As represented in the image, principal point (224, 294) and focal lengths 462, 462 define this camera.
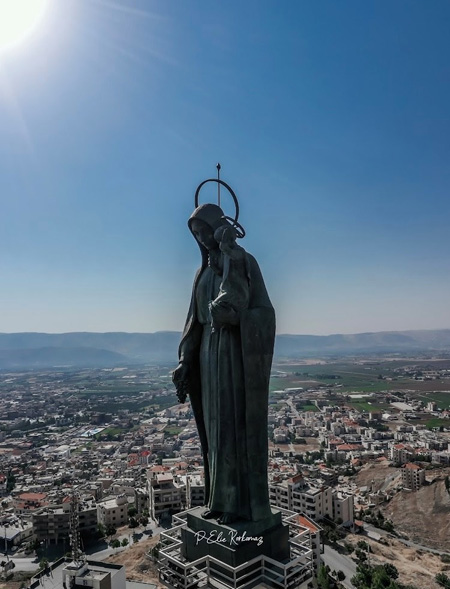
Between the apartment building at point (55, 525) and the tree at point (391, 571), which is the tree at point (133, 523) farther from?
the tree at point (391, 571)

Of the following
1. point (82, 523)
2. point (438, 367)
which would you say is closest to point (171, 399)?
point (82, 523)

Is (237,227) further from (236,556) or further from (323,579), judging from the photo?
(323,579)

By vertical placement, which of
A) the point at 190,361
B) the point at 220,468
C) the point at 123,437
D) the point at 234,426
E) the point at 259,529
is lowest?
the point at 123,437

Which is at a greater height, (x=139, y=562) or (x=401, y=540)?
(x=139, y=562)

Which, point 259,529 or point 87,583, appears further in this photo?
point 87,583

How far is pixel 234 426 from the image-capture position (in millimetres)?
5148

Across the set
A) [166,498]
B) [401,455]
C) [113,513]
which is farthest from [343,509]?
[401,455]

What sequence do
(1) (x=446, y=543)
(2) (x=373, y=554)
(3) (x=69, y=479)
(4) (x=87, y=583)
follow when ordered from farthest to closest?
(3) (x=69, y=479)
(1) (x=446, y=543)
(2) (x=373, y=554)
(4) (x=87, y=583)

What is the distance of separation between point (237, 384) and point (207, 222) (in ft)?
6.35

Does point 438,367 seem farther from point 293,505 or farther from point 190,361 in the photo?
point 190,361

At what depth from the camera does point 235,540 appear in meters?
4.58

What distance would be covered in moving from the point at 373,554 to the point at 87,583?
18804 millimetres

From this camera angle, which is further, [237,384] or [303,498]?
Answer: [303,498]

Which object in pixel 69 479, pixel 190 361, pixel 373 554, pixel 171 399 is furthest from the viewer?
pixel 171 399
